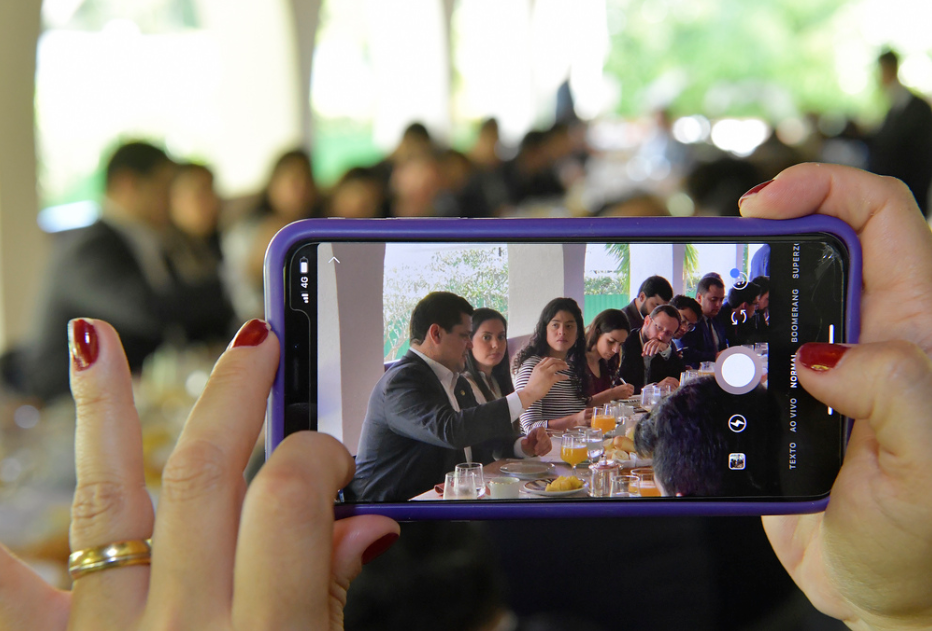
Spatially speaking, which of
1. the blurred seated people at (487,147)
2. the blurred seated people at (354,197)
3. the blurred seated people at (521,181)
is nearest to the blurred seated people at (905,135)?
the blurred seated people at (521,181)

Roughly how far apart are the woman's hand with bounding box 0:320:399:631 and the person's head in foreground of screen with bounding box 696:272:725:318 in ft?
1.30

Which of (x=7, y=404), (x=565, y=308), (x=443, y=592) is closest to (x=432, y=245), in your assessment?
(x=565, y=308)

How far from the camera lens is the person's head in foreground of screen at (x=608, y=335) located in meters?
0.73

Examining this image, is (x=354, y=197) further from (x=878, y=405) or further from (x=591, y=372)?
(x=878, y=405)

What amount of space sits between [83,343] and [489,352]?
14.8 inches

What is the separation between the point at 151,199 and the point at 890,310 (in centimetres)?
257

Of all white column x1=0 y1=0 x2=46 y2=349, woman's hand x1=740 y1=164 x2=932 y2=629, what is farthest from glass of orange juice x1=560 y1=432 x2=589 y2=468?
white column x1=0 y1=0 x2=46 y2=349

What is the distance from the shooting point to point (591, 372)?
2.40 ft

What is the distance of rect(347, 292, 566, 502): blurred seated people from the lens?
2.35 feet

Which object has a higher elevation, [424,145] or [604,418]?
[424,145]

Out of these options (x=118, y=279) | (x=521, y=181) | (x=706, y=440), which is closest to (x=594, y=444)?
(x=706, y=440)

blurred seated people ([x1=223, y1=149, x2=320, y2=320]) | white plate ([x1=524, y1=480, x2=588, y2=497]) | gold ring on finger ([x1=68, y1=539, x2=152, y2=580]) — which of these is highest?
blurred seated people ([x1=223, y1=149, x2=320, y2=320])

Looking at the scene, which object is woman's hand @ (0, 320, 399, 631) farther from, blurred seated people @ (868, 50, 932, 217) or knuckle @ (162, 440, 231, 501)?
blurred seated people @ (868, 50, 932, 217)

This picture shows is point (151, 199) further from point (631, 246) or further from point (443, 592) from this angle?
point (631, 246)
